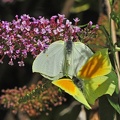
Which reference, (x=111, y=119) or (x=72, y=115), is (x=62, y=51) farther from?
(x=72, y=115)

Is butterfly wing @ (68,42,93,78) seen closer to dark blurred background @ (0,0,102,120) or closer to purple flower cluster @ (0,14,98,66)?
purple flower cluster @ (0,14,98,66)

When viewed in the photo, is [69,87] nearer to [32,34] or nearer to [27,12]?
[32,34]

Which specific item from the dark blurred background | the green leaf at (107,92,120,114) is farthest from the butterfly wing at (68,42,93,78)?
the dark blurred background

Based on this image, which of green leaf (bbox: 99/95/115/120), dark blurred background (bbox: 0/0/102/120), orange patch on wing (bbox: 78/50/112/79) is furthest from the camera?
dark blurred background (bbox: 0/0/102/120)

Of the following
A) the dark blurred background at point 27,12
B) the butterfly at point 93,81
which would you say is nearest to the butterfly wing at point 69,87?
the butterfly at point 93,81

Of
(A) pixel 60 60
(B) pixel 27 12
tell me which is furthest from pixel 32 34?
(B) pixel 27 12

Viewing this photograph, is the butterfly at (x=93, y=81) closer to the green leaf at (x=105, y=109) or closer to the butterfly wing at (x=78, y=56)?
the butterfly wing at (x=78, y=56)

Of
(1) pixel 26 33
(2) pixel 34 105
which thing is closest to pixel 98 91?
(1) pixel 26 33
